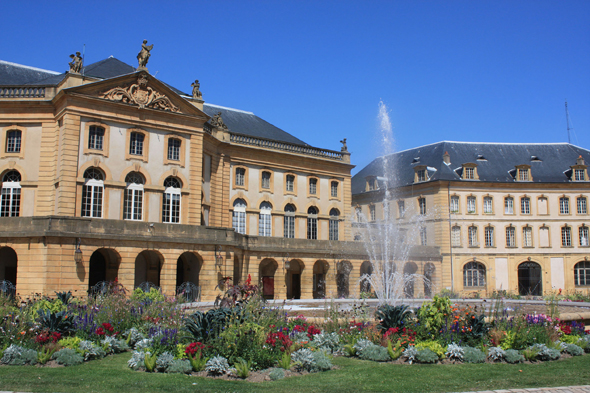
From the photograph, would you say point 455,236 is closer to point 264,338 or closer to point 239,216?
point 239,216

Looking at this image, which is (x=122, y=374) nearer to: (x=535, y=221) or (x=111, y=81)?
(x=111, y=81)

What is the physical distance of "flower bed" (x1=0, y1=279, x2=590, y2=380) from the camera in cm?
1168

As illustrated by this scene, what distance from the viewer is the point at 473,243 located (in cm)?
4856

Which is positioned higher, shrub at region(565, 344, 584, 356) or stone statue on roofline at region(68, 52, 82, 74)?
stone statue on roofline at region(68, 52, 82, 74)

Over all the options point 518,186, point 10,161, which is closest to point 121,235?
point 10,161

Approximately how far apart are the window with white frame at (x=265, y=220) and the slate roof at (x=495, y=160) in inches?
678

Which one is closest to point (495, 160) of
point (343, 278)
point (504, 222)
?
point (504, 222)

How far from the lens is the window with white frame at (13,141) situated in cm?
3030

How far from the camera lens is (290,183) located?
4159 centimetres

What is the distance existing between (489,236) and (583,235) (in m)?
8.74

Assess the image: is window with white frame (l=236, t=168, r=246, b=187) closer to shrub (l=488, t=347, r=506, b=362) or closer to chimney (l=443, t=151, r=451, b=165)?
chimney (l=443, t=151, r=451, b=165)

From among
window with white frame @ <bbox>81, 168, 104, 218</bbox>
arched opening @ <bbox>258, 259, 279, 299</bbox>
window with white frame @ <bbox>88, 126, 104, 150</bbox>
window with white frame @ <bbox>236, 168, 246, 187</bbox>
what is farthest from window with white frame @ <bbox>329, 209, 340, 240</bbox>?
window with white frame @ <bbox>88, 126, 104, 150</bbox>

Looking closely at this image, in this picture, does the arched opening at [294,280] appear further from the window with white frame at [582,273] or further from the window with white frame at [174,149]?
the window with white frame at [582,273]

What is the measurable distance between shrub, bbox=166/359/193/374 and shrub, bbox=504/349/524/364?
7183mm
